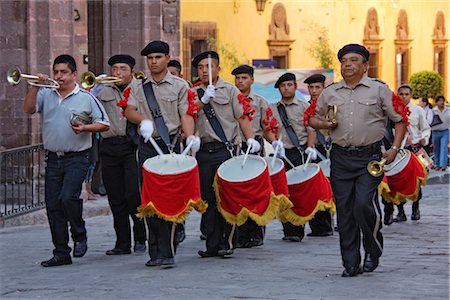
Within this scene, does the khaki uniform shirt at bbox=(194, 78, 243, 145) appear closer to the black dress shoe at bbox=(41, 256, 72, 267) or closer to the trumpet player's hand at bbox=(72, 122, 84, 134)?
the trumpet player's hand at bbox=(72, 122, 84, 134)

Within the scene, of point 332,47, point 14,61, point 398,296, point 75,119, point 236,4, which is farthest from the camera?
point 332,47

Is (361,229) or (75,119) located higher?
(75,119)

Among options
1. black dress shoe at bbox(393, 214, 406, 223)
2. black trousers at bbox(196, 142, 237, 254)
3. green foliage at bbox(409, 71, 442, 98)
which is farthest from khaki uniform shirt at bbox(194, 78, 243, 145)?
green foliage at bbox(409, 71, 442, 98)

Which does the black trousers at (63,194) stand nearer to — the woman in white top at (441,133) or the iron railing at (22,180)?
the iron railing at (22,180)

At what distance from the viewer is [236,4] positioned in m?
34.0

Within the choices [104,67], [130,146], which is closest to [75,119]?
[130,146]

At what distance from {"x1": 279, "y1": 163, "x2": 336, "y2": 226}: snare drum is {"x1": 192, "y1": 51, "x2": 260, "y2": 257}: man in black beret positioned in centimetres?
142

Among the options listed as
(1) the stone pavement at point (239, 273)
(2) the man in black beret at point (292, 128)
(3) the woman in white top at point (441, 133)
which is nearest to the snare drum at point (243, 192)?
(1) the stone pavement at point (239, 273)

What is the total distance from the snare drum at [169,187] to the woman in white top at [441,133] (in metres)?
17.0

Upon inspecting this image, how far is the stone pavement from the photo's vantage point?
1078cm

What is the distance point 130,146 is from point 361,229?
280 centimetres

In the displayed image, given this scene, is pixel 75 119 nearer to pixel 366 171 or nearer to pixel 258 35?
pixel 366 171

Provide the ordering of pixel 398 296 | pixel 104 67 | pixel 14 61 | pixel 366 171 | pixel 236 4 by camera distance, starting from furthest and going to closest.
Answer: pixel 236 4
pixel 104 67
pixel 14 61
pixel 366 171
pixel 398 296

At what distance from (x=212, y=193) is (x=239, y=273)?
4.49ft
